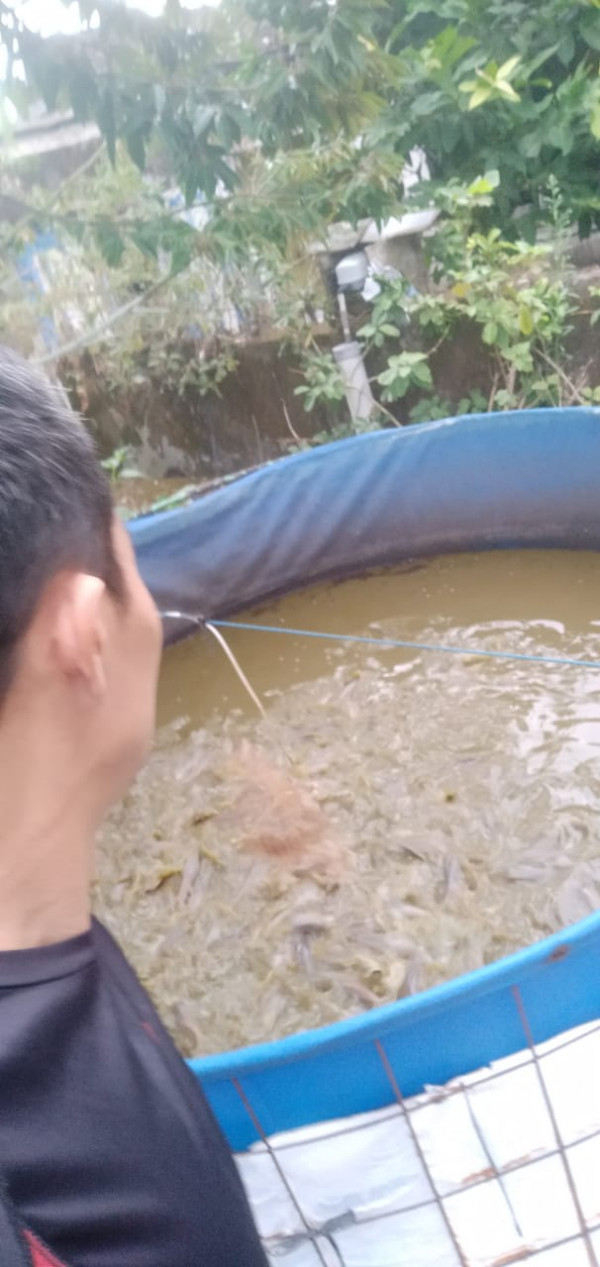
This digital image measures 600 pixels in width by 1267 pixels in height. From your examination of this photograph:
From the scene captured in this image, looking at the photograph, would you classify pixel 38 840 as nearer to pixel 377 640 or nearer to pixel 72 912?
pixel 72 912

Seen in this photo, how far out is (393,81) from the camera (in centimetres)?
276

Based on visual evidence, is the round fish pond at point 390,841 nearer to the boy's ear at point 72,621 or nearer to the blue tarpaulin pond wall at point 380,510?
the blue tarpaulin pond wall at point 380,510

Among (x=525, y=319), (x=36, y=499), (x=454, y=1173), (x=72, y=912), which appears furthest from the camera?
(x=525, y=319)

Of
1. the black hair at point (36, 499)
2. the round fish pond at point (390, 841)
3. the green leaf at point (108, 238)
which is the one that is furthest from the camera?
the green leaf at point (108, 238)

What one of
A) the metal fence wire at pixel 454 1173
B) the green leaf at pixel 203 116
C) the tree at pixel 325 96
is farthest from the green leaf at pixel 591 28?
the metal fence wire at pixel 454 1173

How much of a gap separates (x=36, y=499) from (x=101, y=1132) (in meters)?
0.46

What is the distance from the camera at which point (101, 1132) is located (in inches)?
24.5

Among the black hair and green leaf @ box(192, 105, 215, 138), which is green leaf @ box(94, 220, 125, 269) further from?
the black hair

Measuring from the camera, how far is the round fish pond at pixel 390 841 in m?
1.15

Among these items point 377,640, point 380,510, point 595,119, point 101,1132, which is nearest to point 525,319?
point 595,119

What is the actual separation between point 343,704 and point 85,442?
224 centimetres

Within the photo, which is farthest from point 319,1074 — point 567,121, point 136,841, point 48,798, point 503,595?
point 567,121

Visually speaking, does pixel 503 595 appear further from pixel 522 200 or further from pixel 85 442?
pixel 85 442

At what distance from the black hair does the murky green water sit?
5.16 ft
